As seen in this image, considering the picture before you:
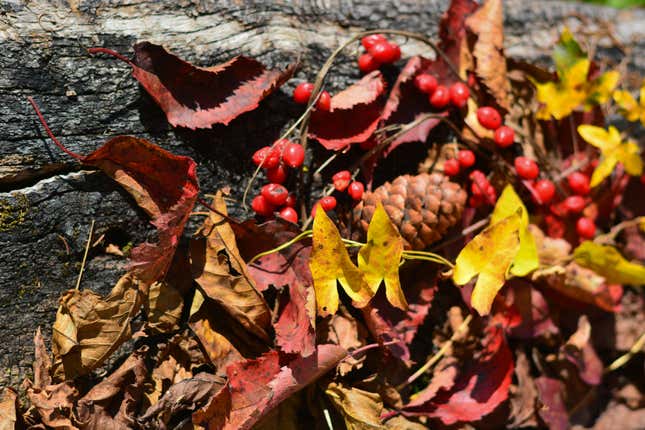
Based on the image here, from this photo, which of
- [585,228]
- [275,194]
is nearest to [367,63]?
[275,194]

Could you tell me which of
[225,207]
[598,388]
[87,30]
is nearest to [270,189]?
[225,207]

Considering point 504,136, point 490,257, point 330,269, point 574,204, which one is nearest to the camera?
point 330,269

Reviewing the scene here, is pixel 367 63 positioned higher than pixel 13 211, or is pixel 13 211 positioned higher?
pixel 367 63

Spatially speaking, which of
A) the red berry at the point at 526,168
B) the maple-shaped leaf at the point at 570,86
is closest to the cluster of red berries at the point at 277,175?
the red berry at the point at 526,168

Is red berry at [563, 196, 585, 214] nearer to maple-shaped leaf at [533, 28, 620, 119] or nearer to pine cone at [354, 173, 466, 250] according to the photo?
maple-shaped leaf at [533, 28, 620, 119]

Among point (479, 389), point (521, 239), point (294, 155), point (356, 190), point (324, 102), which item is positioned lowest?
point (479, 389)

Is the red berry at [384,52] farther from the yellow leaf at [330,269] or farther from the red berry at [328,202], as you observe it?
the yellow leaf at [330,269]

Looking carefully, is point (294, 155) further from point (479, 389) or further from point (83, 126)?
point (479, 389)
